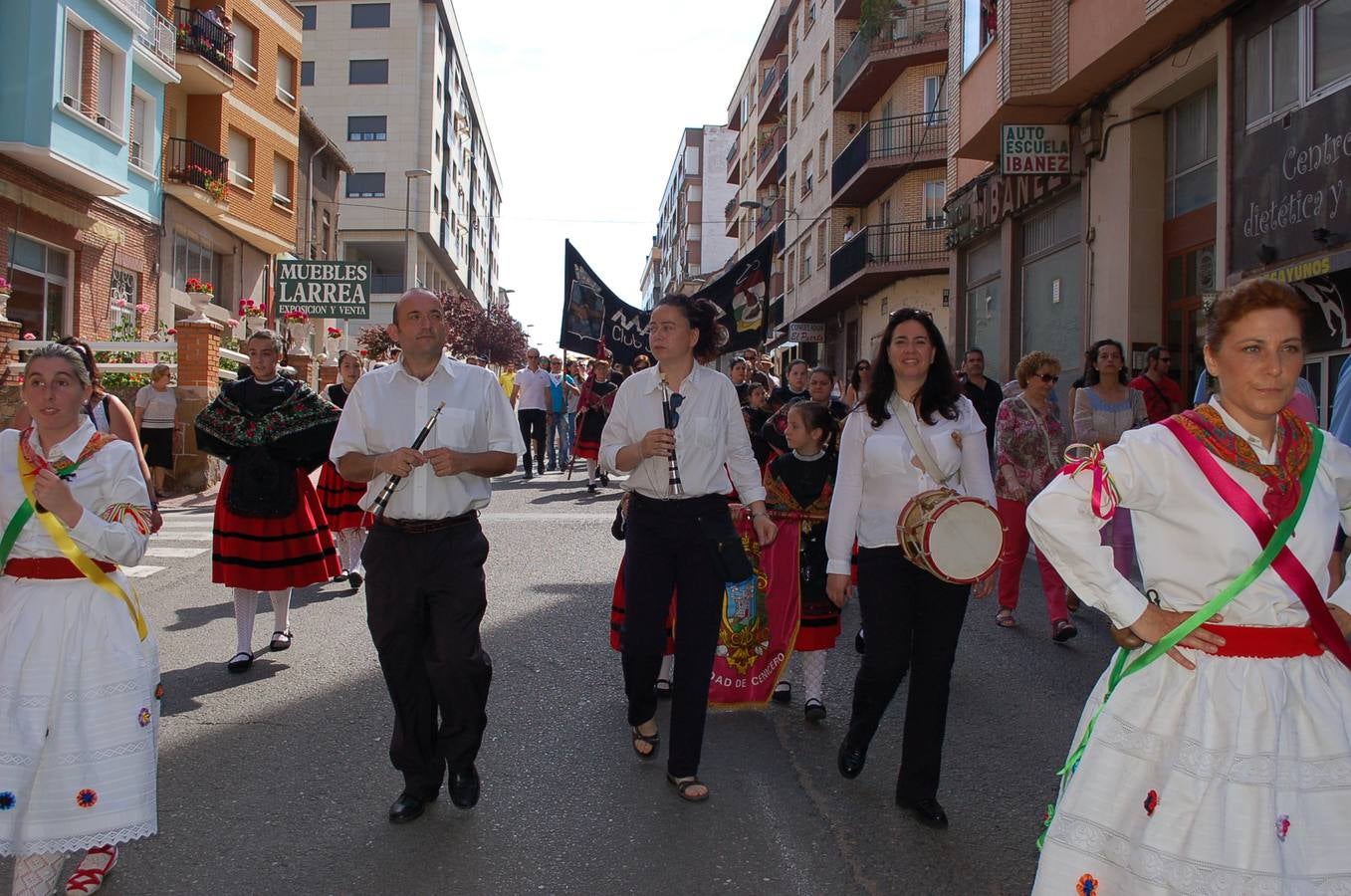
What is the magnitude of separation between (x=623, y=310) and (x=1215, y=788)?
393 inches

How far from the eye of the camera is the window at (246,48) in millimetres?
30234

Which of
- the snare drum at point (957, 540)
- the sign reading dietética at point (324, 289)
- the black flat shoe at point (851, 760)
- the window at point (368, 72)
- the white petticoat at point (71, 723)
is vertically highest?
the window at point (368, 72)

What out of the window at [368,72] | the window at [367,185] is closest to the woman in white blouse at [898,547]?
the window at [367,185]

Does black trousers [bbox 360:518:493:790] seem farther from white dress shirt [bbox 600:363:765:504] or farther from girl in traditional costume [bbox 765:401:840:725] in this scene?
girl in traditional costume [bbox 765:401:840:725]

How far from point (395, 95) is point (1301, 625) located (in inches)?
2201

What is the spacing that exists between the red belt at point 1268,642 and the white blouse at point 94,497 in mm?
3115

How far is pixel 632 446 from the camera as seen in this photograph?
15.2 ft

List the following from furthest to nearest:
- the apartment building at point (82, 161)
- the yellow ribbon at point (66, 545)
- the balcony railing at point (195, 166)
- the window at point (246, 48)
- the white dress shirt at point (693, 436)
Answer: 1. the window at point (246, 48)
2. the balcony railing at point (195, 166)
3. the apartment building at point (82, 161)
4. the white dress shirt at point (693, 436)
5. the yellow ribbon at point (66, 545)

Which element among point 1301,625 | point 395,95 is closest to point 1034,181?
point 1301,625

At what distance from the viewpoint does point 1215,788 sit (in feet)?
8.18

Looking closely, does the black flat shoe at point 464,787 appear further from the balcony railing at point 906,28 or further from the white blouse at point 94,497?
the balcony railing at point 906,28

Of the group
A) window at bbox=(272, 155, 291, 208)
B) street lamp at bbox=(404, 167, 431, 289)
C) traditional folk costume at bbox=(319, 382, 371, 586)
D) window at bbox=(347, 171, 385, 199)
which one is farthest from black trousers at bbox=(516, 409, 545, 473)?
window at bbox=(347, 171, 385, 199)

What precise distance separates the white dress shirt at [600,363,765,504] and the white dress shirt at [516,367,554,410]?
14048mm

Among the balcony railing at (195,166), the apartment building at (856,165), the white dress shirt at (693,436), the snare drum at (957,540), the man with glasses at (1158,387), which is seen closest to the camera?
the snare drum at (957,540)
